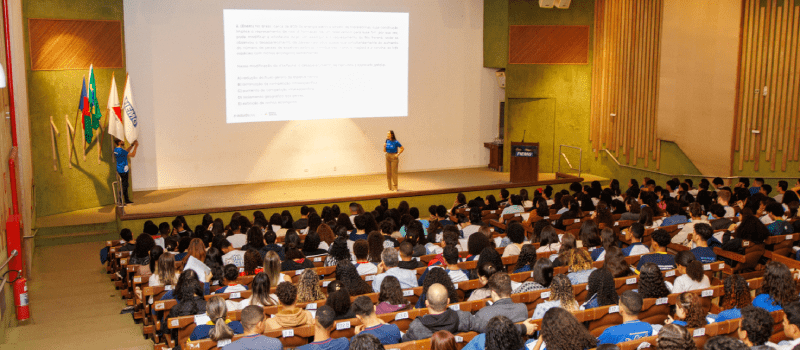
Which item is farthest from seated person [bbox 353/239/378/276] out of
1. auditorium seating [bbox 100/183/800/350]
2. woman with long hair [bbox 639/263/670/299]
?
woman with long hair [bbox 639/263/670/299]

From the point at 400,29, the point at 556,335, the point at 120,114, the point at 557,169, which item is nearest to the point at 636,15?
the point at 557,169

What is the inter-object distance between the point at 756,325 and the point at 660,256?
2.11 meters

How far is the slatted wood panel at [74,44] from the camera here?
10492 mm

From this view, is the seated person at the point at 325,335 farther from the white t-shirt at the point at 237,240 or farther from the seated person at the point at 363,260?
the white t-shirt at the point at 237,240

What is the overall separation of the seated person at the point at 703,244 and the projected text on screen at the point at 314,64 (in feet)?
24.5

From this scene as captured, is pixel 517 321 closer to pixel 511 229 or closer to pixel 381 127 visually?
pixel 511 229

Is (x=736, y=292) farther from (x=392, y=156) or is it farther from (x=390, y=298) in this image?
(x=392, y=156)

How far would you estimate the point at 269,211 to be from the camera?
1088 cm

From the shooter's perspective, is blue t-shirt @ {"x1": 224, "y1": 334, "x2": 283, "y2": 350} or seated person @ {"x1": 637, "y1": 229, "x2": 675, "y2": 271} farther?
seated person @ {"x1": 637, "y1": 229, "x2": 675, "y2": 271}

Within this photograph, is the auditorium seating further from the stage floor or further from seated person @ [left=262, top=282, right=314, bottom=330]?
the stage floor

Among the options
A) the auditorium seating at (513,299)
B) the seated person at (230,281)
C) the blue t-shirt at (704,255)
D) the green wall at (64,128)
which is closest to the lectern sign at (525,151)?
the auditorium seating at (513,299)

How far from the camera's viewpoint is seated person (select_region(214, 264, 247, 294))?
5664 millimetres

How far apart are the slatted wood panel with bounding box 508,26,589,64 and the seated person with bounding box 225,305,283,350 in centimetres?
1007

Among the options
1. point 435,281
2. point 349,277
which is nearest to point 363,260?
point 349,277
